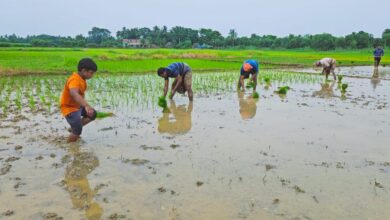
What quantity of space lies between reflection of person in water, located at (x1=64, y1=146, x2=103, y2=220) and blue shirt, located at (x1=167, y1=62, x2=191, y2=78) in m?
3.21

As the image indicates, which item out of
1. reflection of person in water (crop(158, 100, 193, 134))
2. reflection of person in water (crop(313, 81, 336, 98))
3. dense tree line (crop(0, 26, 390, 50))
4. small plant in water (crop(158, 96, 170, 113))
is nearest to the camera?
reflection of person in water (crop(158, 100, 193, 134))

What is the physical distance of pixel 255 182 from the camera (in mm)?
3525

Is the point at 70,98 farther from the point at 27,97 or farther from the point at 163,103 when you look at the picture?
the point at 27,97

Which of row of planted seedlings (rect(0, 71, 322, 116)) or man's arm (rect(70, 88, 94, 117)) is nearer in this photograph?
man's arm (rect(70, 88, 94, 117))

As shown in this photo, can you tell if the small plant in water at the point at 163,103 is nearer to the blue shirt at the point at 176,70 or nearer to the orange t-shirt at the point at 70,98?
the blue shirt at the point at 176,70

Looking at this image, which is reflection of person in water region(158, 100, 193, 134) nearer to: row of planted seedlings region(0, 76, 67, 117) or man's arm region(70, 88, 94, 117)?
man's arm region(70, 88, 94, 117)

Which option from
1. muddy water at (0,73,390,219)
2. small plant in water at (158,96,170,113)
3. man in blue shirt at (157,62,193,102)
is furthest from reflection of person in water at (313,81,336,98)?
small plant in water at (158,96,170,113)

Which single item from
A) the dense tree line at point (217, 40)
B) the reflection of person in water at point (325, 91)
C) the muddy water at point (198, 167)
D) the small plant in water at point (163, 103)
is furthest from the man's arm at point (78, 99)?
the dense tree line at point (217, 40)

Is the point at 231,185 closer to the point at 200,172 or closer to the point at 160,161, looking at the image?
the point at 200,172

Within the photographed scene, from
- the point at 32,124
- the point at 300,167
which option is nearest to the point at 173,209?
the point at 300,167

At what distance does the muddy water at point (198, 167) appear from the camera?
2965 mm

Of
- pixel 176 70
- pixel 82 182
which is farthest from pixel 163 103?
pixel 82 182

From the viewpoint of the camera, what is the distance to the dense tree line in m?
57.7

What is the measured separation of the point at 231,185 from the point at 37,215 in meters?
1.71
